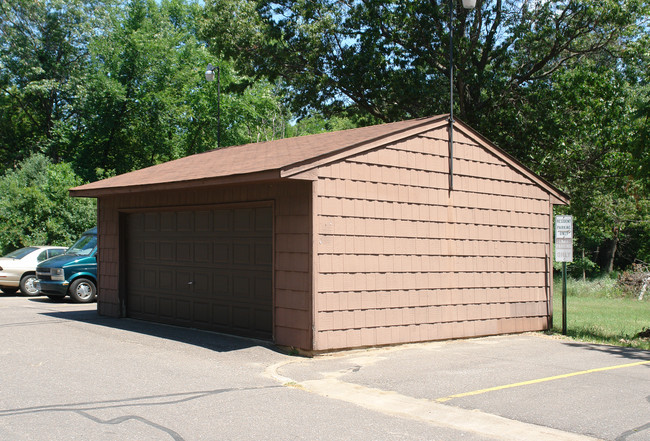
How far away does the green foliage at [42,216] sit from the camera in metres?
25.4

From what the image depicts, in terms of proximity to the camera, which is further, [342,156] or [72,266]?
[72,266]

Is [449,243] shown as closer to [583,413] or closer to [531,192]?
[531,192]

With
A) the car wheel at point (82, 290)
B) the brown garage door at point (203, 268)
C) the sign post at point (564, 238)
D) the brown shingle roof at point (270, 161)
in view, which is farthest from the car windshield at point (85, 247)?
the sign post at point (564, 238)

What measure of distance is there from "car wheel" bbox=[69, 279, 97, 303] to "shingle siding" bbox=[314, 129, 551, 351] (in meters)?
10.6

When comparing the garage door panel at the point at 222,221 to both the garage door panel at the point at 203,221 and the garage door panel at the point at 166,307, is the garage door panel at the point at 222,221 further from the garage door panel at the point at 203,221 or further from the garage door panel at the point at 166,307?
the garage door panel at the point at 166,307

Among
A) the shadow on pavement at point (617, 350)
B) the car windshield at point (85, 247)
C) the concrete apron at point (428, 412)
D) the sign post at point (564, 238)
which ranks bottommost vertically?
the shadow on pavement at point (617, 350)

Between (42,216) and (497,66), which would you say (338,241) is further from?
(42,216)

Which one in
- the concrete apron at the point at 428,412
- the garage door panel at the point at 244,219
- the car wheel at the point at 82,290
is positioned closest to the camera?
the concrete apron at the point at 428,412

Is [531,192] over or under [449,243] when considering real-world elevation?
over

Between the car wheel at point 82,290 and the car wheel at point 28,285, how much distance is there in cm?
307

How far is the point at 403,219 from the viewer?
10.9 metres

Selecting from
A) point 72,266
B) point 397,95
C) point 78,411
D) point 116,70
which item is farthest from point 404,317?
point 116,70

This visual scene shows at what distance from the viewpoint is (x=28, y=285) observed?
19.8m

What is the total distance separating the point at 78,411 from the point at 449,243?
735 centimetres
